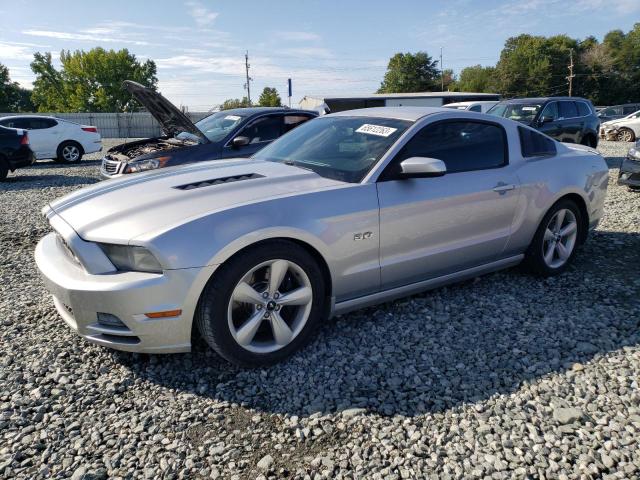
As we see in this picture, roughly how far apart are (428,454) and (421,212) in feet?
5.46

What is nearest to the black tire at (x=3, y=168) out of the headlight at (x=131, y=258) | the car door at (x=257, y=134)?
the car door at (x=257, y=134)

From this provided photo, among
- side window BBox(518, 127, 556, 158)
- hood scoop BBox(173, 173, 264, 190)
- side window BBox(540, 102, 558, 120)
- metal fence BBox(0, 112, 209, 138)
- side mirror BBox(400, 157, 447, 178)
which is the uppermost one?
metal fence BBox(0, 112, 209, 138)

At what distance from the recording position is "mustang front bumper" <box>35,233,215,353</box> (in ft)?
8.50

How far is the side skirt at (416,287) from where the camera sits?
3273mm

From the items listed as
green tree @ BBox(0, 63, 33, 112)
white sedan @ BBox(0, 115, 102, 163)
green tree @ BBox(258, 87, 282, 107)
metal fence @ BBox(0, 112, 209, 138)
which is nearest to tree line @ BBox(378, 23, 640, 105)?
green tree @ BBox(258, 87, 282, 107)

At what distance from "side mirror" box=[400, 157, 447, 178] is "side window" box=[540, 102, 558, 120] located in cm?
930

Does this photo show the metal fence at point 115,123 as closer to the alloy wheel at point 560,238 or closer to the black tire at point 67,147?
the black tire at point 67,147

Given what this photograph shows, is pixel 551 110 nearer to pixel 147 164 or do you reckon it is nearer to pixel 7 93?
pixel 147 164

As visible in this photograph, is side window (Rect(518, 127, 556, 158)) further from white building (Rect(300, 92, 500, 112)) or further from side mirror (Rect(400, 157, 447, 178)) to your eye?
white building (Rect(300, 92, 500, 112))

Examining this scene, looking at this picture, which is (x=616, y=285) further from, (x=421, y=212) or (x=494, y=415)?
(x=494, y=415)

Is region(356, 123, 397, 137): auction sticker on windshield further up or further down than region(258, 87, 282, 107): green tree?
further down

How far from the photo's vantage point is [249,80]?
6844cm

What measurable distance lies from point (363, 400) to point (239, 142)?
16.9 feet

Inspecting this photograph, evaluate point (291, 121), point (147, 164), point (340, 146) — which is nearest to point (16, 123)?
point (147, 164)
